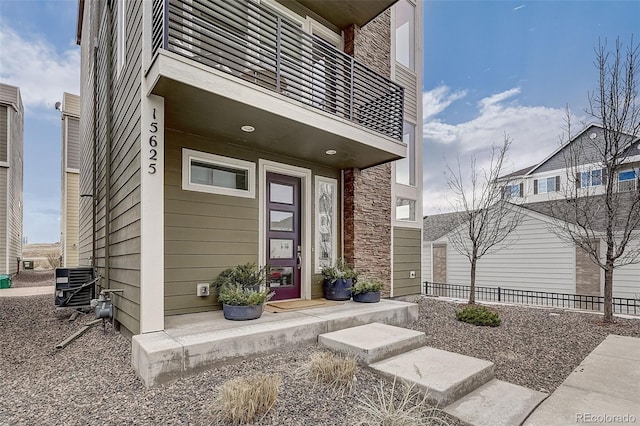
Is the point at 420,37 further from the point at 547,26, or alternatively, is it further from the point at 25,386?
the point at 25,386

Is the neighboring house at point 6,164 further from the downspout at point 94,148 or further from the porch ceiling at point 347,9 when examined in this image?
the porch ceiling at point 347,9

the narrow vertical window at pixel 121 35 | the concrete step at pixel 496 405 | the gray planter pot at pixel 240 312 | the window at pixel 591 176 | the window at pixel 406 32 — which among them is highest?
the window at pixel 406 32

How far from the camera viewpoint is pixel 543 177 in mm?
16547

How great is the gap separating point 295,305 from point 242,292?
4.24 ft

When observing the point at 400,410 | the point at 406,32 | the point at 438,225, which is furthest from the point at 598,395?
the point at 438,225

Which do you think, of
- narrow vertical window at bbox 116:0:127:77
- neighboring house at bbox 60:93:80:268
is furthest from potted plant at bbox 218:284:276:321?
neighboring house at bbox 60:93:80:268

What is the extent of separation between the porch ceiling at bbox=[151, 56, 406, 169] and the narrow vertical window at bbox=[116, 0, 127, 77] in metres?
1.59

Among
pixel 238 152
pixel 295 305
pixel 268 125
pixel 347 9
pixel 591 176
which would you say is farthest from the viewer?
pixel 591 176

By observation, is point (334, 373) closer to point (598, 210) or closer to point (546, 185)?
point (598, 210)

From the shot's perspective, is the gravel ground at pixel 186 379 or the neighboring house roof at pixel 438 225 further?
the neighboring house roof at pixel 438 225

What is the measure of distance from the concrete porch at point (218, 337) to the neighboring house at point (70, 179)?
41.8 feet

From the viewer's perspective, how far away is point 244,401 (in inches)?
97.0

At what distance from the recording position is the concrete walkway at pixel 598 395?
2549 mm

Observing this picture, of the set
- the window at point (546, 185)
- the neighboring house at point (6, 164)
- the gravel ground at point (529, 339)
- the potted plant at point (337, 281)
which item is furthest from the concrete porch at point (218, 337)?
the window at point (546, 185)
